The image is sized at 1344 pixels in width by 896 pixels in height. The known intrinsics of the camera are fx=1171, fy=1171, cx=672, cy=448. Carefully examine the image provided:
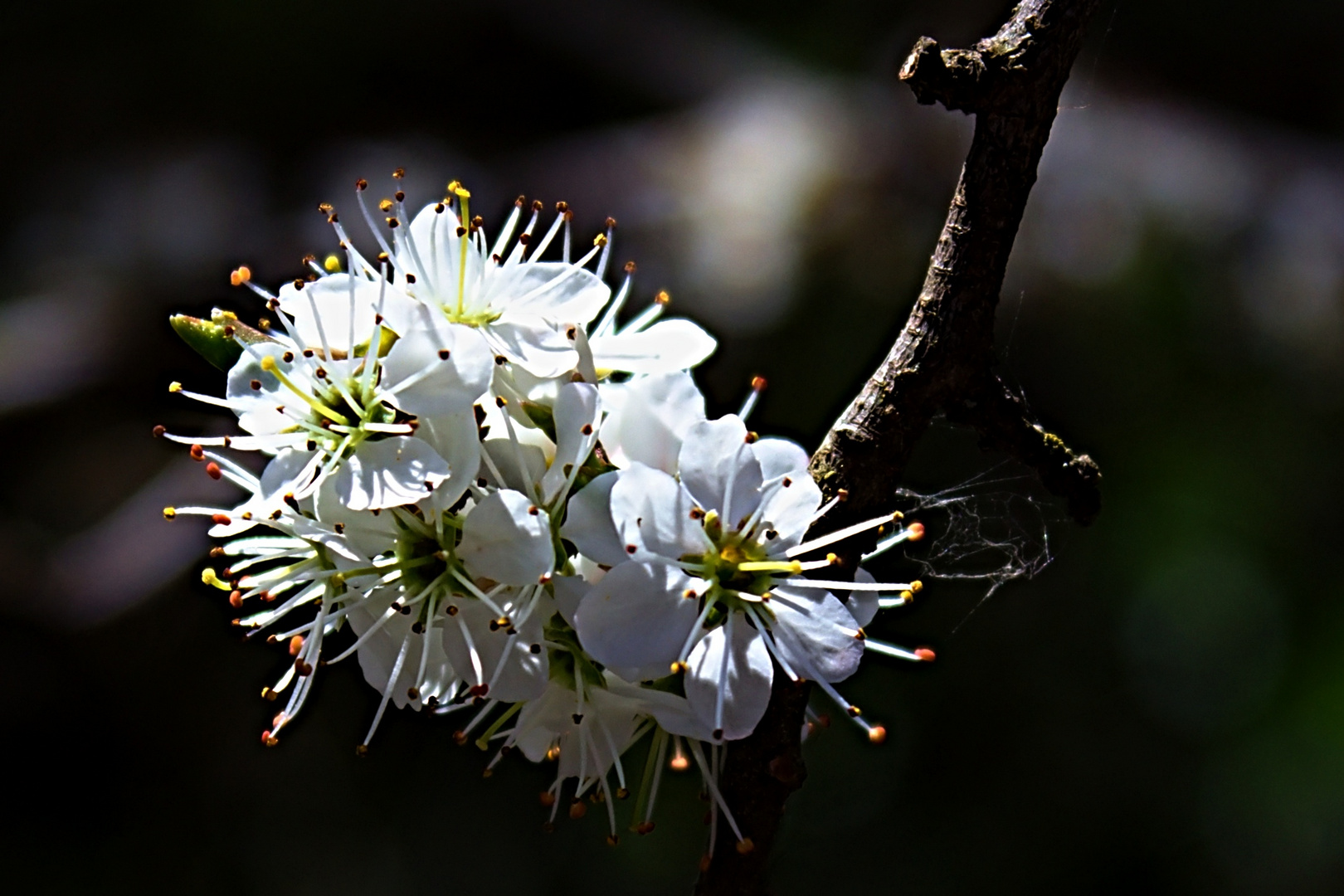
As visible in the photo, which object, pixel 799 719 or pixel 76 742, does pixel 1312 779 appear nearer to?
pixel 799 719

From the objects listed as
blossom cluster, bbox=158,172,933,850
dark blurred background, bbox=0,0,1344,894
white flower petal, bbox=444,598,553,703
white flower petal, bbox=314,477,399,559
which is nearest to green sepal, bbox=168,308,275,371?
blossom cluster, bbox=158,172,933,850

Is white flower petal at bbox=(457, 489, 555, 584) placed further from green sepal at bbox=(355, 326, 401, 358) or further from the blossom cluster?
green sepal at bbox=(355, 326, 401, 358)

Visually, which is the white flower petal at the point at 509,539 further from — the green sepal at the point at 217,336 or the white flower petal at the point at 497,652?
the green sepal at the point at 217,336

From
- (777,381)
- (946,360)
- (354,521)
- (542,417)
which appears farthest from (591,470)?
(777,381)

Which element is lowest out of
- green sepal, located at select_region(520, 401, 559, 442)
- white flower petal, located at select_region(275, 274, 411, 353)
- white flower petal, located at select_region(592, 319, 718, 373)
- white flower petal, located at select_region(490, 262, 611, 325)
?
green sepal, located at select_region(520, 401, 559, 442)

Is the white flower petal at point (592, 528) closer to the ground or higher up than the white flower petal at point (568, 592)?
higher up

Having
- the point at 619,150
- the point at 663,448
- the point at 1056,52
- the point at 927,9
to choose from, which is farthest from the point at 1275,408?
the point at 663,448

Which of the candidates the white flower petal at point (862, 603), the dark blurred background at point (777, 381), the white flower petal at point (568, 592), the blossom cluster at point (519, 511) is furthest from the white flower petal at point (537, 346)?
the dark blurred background at point (777, 381)

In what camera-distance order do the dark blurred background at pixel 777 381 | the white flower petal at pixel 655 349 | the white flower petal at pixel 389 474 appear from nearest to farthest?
the white flower petal at pixel 389 474 → the white flower petal at pixel 655 349 → the dark blurred background at pixel 777 381
